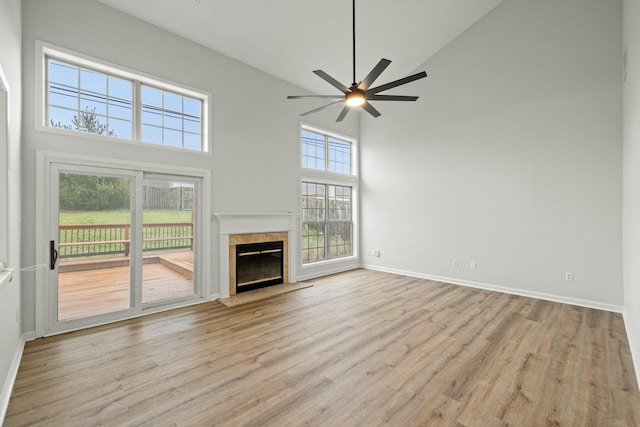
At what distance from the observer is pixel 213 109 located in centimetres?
474

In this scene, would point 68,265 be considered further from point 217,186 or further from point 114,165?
point 217,186

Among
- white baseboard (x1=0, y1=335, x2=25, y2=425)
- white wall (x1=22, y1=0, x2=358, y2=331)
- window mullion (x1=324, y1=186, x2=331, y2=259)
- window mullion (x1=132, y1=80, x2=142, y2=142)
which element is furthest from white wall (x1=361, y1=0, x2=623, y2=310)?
white baseboard (x1=0, y1=335, x2=25, y2=425)

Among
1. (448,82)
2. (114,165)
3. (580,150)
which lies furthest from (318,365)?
(448,82)

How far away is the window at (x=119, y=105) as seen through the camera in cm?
354

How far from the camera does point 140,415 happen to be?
203 cm

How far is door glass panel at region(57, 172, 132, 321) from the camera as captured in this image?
3.51 metres

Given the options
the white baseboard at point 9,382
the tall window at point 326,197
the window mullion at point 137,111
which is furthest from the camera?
the tall window at point 326,197

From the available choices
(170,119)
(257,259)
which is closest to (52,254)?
(170,119)

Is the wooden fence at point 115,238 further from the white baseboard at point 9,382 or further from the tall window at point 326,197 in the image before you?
the tall window at point 326,197

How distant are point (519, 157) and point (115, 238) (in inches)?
246

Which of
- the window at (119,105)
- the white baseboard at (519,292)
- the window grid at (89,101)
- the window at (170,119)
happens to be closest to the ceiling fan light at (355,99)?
the window at (119,105)

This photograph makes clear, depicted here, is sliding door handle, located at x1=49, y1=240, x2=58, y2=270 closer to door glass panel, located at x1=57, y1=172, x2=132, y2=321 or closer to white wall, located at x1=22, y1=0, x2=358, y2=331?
door glass panel, located at x1=57, y1=172, x2=132, y2=321

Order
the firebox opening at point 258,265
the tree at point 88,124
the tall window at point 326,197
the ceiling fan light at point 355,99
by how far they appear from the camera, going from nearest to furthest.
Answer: the ceiling fan light at point 355,99 → the tree at point 88,124 → the firebox opening at point 258,265 → the tall window at point 326,197

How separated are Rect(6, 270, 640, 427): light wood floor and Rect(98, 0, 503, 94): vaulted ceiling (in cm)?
407
